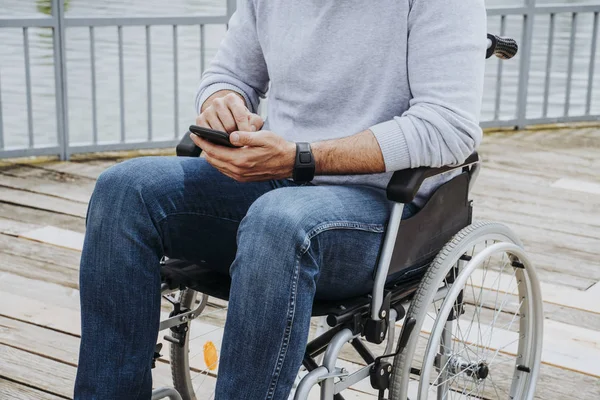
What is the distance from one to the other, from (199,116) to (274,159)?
0.25m

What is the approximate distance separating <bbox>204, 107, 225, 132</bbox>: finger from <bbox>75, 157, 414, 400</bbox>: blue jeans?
0.07 m

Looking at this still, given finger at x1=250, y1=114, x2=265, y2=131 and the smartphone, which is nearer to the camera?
the smartphone

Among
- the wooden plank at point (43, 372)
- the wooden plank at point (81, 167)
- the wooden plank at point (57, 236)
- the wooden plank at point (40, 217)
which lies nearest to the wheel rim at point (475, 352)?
the wooden plank at point (43, 372)

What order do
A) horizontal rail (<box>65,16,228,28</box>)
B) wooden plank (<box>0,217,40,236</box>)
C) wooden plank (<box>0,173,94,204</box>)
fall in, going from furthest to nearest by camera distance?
horizontal rail (<box>65,16,228,28</box>), wooden plank (<box>0,173,94,204</box>), wooden plank (<box>0,217,40,236</box>)

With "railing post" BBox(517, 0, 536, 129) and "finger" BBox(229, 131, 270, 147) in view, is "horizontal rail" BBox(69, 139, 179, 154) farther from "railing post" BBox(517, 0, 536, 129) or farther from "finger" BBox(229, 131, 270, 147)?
"finger" BBox(229, 131, 270, 147)

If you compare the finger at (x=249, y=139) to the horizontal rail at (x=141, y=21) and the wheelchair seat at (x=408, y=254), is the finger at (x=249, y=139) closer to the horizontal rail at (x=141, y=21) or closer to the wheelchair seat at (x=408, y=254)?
the wheelchair seat at (x=408, y=254)

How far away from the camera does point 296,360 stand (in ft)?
4.48

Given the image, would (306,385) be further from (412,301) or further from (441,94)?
(441,94)

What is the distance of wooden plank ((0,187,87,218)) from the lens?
3.45 meters

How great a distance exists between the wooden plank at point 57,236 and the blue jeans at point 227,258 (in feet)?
5.02

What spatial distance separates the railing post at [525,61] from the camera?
15.8 feet

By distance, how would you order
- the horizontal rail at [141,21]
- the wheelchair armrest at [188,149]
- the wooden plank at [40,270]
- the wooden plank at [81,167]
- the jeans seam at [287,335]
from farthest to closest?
1. the horizontal rail at [141,21]
2. the wooden plank at [81,167]
3. the wooden plank at [40,270]
4. the wheelchair armrest at [188,149]
5. the jeans seam at [287,335]

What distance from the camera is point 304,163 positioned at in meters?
1.50

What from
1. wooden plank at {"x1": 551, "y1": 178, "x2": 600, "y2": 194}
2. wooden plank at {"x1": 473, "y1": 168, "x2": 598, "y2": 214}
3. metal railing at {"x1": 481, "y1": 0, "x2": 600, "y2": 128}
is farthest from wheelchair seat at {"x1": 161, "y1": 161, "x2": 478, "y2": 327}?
metal railing at {"x1": 481, "y1": 0, "x2": 600, "y2": 128}
